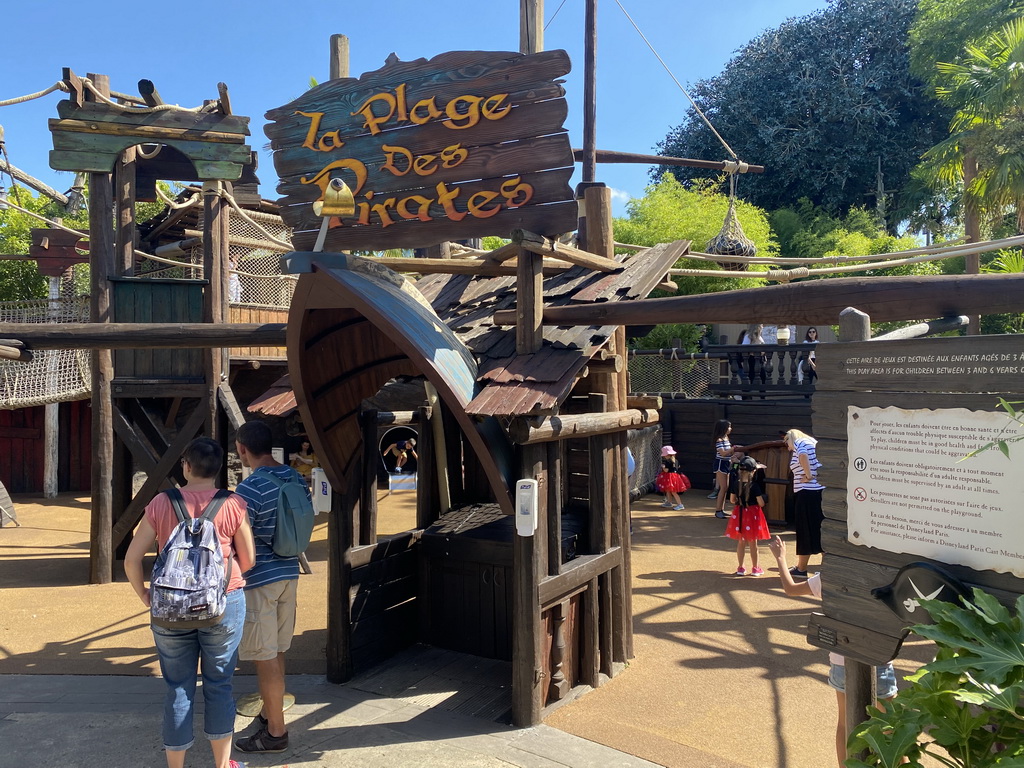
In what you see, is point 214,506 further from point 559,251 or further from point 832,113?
point 832,113

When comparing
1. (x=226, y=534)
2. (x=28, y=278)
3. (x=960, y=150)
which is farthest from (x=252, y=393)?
(x=960, y=150)

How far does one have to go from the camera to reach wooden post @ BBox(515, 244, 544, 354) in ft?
16.0

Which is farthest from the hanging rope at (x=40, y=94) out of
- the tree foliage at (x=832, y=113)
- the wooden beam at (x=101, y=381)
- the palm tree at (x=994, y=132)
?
the tree foliage at (x=832, y=113)

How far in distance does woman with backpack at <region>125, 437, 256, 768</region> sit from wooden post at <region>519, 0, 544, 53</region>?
360cm

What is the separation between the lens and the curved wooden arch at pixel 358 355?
4.14 meters

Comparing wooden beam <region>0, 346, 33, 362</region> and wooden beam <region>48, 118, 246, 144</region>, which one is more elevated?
wooden beam <region>48, 118, 246, 144</region>

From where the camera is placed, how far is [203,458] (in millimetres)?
3797

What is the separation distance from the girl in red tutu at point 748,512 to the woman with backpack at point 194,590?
6096 mm

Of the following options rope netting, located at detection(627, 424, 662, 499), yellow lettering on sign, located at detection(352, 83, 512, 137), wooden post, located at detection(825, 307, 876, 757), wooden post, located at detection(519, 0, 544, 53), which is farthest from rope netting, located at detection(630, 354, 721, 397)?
wooden post, located at detection(825, 307, 876, 757)

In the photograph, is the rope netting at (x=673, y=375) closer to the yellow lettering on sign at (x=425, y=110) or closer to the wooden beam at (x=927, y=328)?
the yellow lettering on sign at (x=425, y=110)

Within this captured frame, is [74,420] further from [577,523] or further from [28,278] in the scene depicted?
[577,523]

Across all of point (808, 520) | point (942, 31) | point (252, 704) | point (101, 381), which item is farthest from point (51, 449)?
point (942, 31)

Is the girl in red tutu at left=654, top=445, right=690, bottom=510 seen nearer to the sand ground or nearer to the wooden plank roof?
the sand ground

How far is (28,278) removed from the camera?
19.2 m
